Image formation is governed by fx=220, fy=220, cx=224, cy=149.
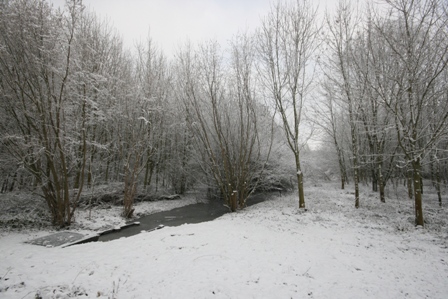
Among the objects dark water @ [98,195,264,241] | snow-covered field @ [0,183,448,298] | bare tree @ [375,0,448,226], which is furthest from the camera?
dark water @ [98,195,264,241]

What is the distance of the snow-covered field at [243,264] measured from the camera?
4.21 meters

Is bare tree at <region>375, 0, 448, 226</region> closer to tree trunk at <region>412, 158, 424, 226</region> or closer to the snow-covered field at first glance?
tree trunk at <region>412, 158, 424, 226</region>

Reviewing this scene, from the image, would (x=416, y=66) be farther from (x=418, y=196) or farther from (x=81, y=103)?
(x=81, y=103)

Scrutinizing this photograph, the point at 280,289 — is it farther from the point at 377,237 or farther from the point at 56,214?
the point at 56,214

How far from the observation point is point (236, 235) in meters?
7.64

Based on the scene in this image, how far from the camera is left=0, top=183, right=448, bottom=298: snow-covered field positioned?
4207mm

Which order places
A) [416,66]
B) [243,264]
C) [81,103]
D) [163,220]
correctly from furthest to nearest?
[163,220]
[81,103]
[416,66]
[243,264]

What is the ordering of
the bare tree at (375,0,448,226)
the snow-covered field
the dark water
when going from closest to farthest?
the snow-covered field, the bare tree at (375,0,448,226), the dark water

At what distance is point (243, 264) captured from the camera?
538 centimetres

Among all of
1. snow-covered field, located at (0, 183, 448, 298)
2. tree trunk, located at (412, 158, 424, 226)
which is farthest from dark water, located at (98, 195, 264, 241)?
tree trunk, located at (412, 158, 424, 226)

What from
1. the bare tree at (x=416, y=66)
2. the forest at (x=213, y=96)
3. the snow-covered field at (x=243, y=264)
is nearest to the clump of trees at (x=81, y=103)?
the forest at (x=213, y=96)

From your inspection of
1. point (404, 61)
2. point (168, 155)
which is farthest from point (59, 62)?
point (168, 155)

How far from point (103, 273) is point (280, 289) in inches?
146

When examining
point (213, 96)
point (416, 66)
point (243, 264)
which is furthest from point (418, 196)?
point (213, 96)
